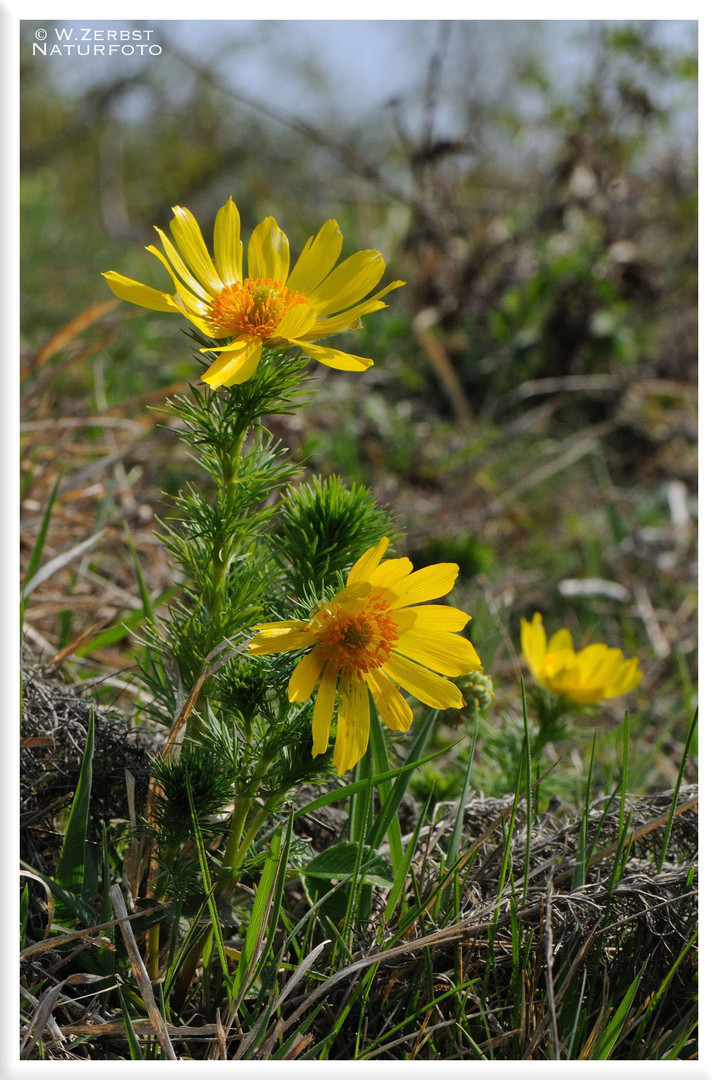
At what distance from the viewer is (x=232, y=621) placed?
101 centimetres

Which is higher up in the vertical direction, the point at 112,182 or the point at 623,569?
the point at 112,182

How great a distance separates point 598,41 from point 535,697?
2.53 meters

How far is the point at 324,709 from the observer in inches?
36.0

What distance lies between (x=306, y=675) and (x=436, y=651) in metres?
0.15

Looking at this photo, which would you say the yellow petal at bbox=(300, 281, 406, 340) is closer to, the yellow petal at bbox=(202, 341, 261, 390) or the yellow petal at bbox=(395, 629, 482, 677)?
the yellow petal at bbox=(202, 341, 261, 390)

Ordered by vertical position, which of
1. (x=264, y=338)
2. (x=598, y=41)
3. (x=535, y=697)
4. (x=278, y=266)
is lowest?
(x=535, y=697)

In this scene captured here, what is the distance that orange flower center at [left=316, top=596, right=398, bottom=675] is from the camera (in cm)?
89

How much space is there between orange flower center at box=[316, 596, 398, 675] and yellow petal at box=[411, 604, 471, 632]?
0.04 meters

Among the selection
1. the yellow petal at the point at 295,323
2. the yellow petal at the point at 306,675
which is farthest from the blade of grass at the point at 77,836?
the yellow petal at the point at 295,323

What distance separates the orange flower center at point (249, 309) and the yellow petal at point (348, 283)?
50 millimetres

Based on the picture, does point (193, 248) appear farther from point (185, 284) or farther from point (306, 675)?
point (306, 675)

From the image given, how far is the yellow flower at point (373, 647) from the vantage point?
890mm
